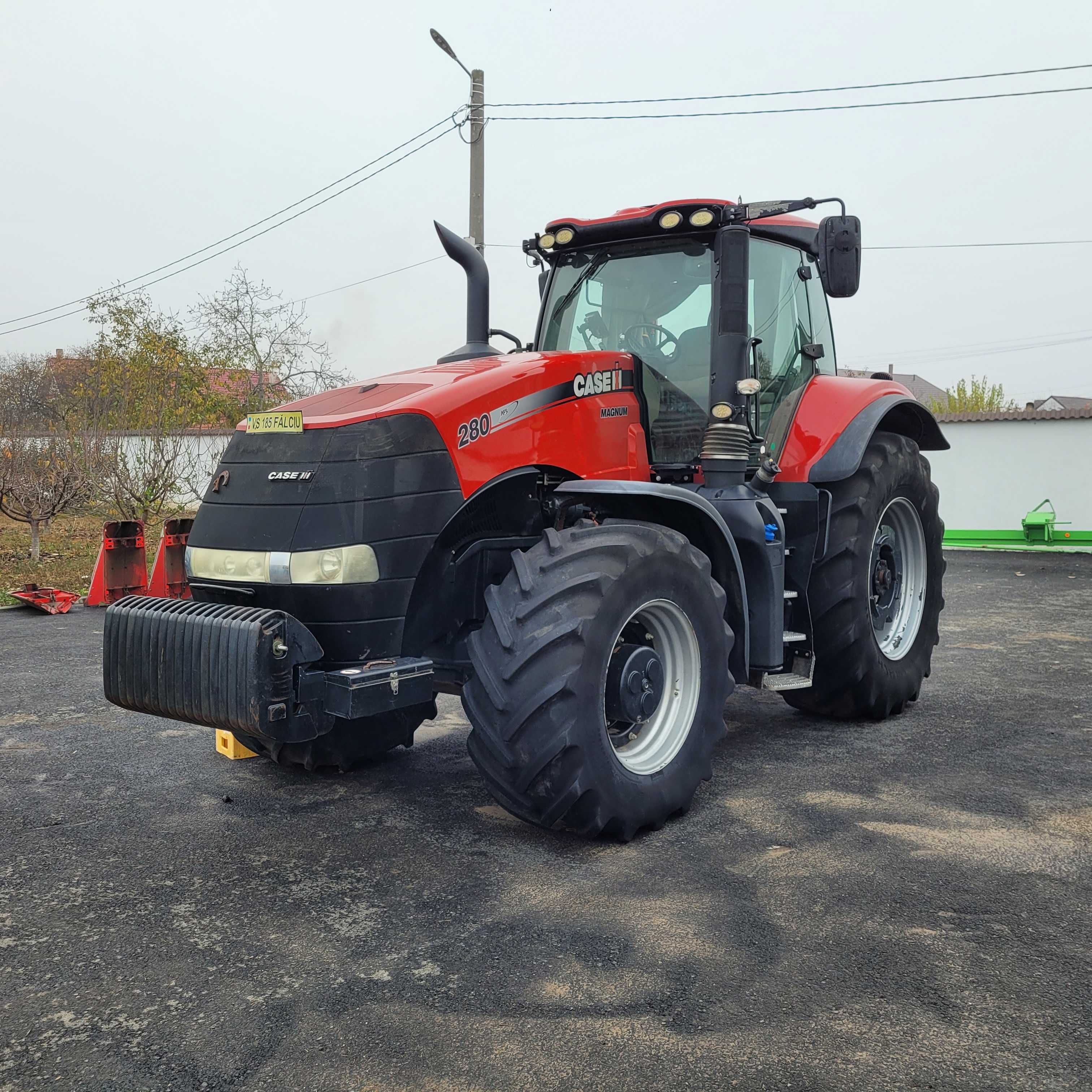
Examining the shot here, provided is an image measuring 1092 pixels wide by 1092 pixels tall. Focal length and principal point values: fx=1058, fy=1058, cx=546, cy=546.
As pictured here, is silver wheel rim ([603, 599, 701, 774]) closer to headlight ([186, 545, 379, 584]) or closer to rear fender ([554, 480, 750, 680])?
rear fender ([554, 480, 750, 680])

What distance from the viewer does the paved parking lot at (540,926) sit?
8.29 feet

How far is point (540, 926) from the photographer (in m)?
3.25

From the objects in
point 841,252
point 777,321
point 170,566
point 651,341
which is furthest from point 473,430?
point 170,566

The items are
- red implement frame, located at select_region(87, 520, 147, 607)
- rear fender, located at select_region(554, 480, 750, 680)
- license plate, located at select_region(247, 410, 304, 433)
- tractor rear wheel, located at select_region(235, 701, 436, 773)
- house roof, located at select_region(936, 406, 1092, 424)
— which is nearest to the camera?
license plate, located at select_region(247, 410, 304, 433)

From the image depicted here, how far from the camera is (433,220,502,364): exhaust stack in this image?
4.82 meters

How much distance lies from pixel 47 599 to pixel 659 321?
7173 millimetres

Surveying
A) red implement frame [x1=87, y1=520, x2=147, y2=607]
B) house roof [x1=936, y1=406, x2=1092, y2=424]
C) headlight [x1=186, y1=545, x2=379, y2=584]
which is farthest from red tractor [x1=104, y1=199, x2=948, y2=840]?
house roof [x1=936, y1=406, x2=1092, y2=424]

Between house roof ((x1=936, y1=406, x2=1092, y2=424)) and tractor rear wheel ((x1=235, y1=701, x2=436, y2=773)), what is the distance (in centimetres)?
1629

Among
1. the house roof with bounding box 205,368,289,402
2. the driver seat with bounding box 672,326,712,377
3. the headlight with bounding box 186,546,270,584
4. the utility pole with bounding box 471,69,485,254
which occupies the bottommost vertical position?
the headlight with bounding box 186,546,270,584

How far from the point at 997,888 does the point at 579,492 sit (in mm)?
2026

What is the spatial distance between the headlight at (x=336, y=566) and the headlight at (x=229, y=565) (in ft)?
0.50

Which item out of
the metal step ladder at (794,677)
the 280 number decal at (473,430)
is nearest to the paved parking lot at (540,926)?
the metal step ladder at (794,677)

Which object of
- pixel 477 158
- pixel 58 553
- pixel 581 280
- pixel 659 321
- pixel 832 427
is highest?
pixel 477 158

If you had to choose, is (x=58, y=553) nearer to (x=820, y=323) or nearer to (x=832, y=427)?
(x=820, y=323)
